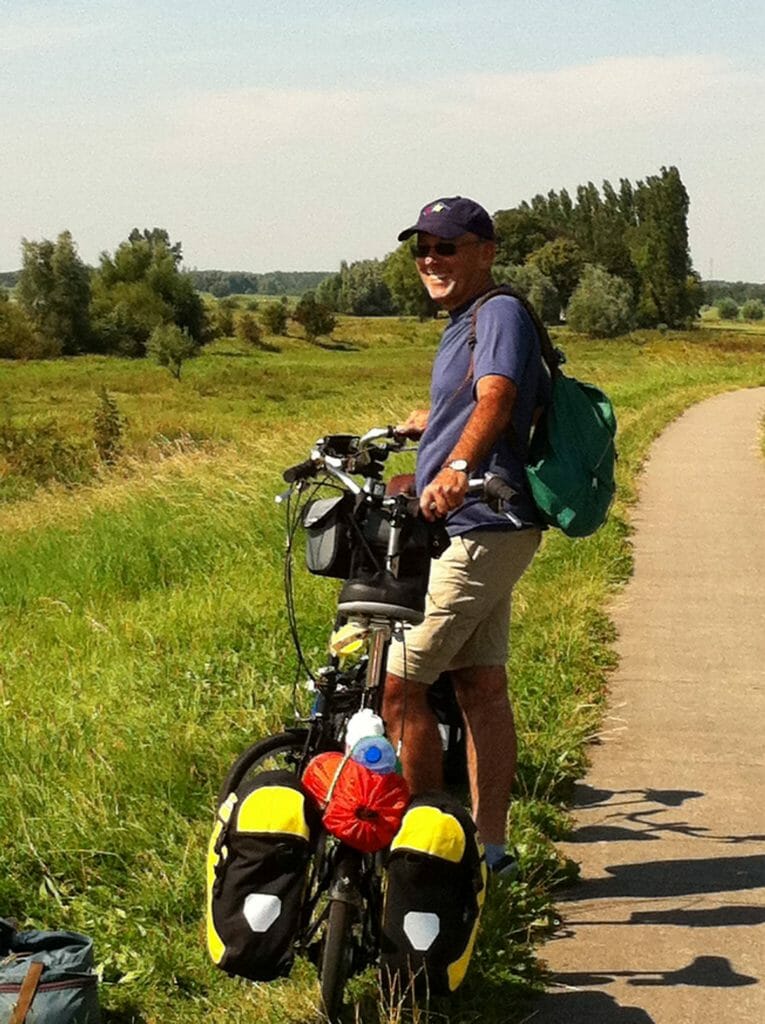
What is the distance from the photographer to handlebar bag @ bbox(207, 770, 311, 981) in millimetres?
3256

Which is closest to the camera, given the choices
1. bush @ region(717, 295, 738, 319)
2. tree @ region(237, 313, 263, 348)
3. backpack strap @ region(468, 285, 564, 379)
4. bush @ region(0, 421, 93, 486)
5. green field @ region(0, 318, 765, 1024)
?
green field @ region(0, 318, 765, 1024)

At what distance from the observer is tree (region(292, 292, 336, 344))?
9775 cm

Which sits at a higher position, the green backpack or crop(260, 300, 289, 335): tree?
the green backpack

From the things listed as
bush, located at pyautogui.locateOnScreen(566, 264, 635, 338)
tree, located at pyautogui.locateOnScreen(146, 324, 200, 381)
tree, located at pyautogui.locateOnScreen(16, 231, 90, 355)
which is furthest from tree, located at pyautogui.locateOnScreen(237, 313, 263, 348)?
tree, located at pyautogui.locateOnScreen(146, 324, 200, 381)

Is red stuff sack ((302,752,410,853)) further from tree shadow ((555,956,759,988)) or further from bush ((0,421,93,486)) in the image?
bush ((0,421,93,486))

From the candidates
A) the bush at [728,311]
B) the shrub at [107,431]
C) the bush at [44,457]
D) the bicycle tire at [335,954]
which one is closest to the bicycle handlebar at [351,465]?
the bicycle tire at [335,954]

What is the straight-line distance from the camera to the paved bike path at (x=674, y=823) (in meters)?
3.91

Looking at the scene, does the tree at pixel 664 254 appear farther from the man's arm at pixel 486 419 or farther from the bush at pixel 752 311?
the man's arm at pixel 486 419

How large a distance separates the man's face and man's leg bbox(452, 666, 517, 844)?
1.15m

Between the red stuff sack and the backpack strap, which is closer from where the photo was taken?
the red stuff sack

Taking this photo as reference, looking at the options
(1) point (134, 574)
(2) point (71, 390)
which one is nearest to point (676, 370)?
(2) point (71, 390)

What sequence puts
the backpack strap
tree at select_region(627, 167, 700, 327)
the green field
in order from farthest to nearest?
tree at select_region(627, 167, 700, 327)
the backpack strap
the green field

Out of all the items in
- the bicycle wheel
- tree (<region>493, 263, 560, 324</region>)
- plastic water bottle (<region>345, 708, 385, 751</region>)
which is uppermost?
tree (<region>493, 263, 560, 324</region>)

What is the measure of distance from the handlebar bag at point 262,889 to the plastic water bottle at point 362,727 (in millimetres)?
205
